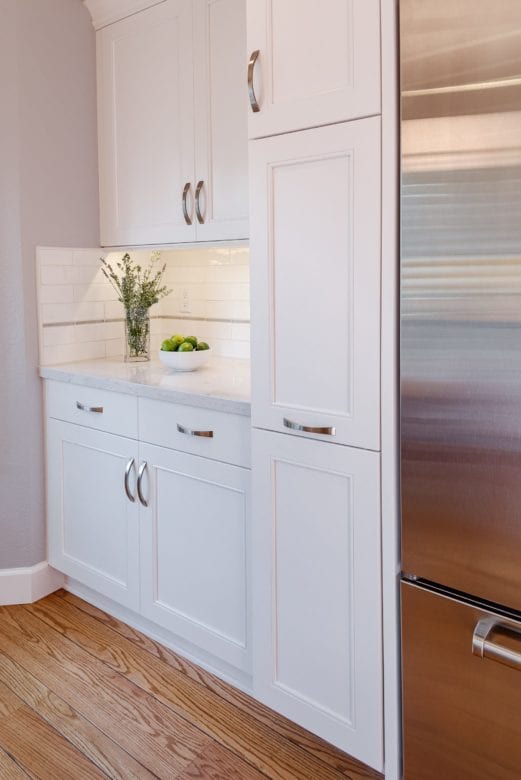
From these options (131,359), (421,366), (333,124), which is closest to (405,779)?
(421,366)

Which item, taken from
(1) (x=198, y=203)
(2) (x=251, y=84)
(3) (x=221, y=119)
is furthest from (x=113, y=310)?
(2) (x=251, y=84)

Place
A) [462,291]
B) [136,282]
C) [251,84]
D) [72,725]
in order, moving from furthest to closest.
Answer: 1. [136,282]
2. [72,725]
3. [251,84]
4. [462,291]

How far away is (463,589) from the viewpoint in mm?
1380

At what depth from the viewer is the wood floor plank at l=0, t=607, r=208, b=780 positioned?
1883 mm

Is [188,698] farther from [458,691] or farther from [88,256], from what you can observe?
[88,256]

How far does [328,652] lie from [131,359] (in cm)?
159

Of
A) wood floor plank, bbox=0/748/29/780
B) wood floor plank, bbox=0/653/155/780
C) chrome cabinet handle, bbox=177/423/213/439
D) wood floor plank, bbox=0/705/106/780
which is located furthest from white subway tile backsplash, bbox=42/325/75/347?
wood floor plank, bbox=0/748/29/780

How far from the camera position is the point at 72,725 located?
199 cm

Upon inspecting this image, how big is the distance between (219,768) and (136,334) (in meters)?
1.69

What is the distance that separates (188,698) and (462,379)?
1426 millimetres

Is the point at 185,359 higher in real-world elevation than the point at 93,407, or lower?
higher

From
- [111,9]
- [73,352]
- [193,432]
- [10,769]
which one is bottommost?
[10,769]

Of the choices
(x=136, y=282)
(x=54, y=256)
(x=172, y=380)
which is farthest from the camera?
(x=136, y=282)

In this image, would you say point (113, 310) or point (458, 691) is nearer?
point (458, 691)
